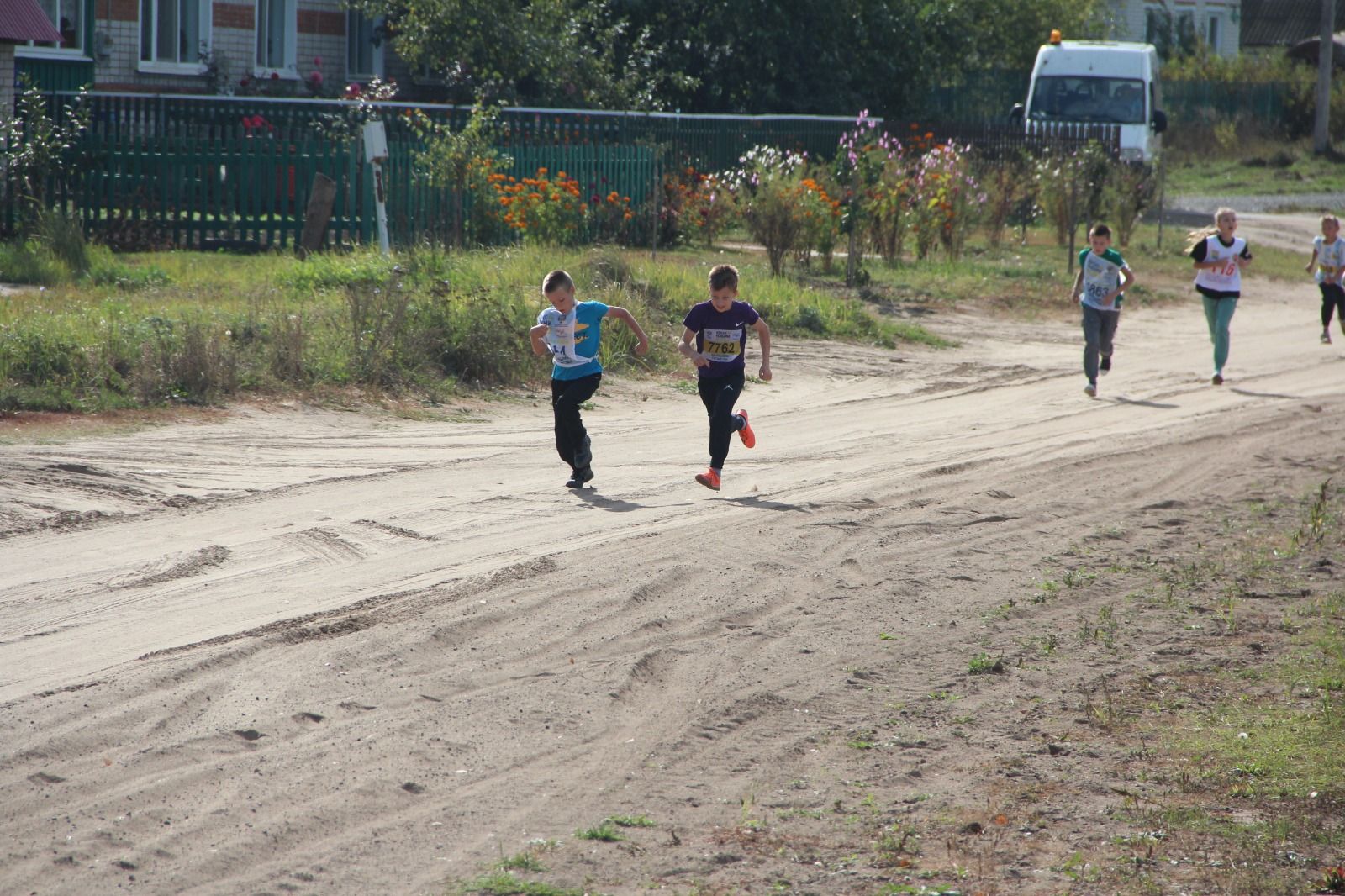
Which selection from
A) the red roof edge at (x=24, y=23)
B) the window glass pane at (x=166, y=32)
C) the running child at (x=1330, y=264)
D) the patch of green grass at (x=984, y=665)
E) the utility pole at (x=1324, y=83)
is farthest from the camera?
the utility pole at (x=1324, y=83)

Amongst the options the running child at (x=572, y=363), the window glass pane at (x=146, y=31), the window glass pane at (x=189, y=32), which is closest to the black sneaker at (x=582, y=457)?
the running child at (x=572, y=363)

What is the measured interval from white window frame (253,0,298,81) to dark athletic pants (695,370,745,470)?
20.0m

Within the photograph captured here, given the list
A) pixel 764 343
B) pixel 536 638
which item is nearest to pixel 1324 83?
pixel 764 343

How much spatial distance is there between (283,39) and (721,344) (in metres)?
21.0

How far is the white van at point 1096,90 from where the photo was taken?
93.0 feet

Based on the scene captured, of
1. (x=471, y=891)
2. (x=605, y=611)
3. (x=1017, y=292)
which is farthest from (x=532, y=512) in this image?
(x=1017, y=292)

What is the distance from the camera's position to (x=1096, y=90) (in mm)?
28906

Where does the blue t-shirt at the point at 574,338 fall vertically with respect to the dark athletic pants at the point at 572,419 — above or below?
above

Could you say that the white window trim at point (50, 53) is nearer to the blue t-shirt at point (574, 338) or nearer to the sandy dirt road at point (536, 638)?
the sandy dirt road at point (536, 638)

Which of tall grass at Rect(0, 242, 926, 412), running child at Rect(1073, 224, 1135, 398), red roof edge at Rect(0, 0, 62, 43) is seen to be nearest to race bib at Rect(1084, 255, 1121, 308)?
running child at Rect(1073, 224, 1135, 398)

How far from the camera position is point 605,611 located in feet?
22.0

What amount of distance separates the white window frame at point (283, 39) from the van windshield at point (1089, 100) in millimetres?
13787

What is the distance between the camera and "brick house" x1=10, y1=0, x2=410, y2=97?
23.7m

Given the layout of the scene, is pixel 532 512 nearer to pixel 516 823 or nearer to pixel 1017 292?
pixel 516 823
